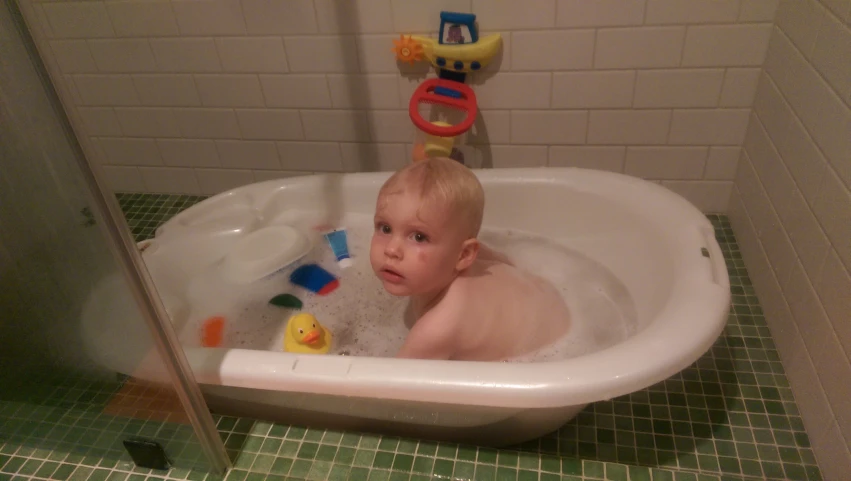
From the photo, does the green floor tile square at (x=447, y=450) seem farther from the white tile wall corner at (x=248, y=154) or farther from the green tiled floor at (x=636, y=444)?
the white tile wall corner at (x=248, y=154)

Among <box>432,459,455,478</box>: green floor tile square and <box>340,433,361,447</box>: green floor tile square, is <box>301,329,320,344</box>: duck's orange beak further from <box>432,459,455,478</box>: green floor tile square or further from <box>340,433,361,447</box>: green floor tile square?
<box>432,459,455,478</box>: green floor tile square

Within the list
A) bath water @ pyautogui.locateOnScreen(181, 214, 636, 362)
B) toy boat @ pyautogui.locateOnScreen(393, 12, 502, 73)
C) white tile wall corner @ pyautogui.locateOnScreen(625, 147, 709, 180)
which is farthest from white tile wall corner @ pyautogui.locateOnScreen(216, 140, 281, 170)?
white tile wall corner @ pyautogui.locateOnScreen(625, 147, 709, 180)

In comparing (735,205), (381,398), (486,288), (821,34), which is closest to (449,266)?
(486,288)

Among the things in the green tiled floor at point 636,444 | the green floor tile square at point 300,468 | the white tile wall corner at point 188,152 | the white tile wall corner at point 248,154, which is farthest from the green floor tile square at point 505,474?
the white tile wall corner at point 188,152

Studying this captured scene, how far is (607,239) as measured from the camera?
148cm

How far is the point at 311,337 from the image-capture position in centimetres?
126

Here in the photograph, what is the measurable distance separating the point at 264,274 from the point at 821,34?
53.7 inches

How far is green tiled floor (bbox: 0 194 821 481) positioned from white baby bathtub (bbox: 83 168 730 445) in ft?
0.23

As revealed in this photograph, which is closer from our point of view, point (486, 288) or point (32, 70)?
point (32, 70)

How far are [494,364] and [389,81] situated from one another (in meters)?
1.01

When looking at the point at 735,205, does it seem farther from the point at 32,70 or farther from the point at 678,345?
the point at 32,70

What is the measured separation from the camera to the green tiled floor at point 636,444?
38.0 inches

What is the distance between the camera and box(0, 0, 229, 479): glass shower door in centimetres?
68

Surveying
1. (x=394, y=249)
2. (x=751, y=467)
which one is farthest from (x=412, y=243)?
(x=751, y=467)
